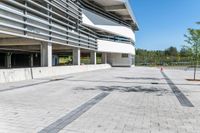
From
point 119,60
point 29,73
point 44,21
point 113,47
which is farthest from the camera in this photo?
point 119,60

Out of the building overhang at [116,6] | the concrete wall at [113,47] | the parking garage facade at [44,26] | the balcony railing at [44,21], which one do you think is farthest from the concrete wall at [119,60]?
the balcony railing at [44,21]

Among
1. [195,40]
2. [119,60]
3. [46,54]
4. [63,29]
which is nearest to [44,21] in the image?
[46,54]

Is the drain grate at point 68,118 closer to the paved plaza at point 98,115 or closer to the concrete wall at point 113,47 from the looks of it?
the paved plaza at point 98,115

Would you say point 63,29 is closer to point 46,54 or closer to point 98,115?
point 46,54

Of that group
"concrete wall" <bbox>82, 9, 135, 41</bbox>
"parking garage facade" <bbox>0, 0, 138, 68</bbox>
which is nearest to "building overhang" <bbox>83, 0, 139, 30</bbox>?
"concrete wall" <bbox>82, 9, 135, 41</bbox>

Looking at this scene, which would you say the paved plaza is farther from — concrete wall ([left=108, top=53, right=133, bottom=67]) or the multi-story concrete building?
concrete wall ([left=108, top=53, right=133, bottom=67])

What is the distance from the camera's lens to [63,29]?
1017 inches

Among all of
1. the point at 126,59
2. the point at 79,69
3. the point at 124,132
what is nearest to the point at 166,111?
the point at 124,132

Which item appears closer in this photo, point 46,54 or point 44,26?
point 44,26

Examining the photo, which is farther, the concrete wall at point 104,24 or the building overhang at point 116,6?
the building overhang at point 116,6

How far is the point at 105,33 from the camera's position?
48312 millimetres

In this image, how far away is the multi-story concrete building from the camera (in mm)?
17812

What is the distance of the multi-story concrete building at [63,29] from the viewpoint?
17.8m

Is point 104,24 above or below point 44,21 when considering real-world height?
above
